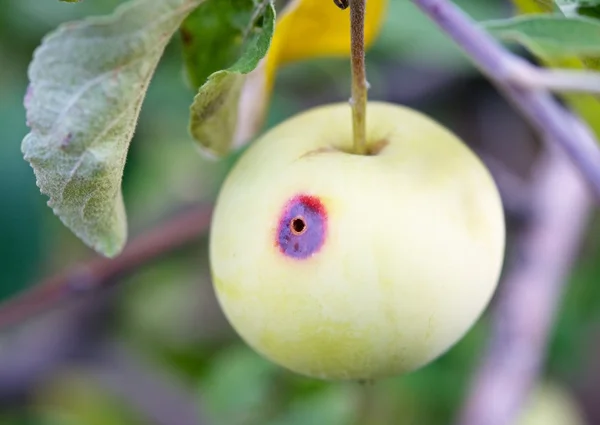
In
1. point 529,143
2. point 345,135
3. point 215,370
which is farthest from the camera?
point 529,143

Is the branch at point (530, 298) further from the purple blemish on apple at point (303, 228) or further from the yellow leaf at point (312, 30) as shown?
the purple blemish on apple at point (303, 228)

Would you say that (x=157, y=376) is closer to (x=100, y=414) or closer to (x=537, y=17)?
(x=100, y=414)

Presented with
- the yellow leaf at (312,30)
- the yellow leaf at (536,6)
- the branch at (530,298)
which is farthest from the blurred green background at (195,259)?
the yellow leaf at (536,6)

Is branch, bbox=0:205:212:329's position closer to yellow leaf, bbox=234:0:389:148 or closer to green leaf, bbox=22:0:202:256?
yellow leaf, bbox=234:0:389:148

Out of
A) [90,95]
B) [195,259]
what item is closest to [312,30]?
[90,95]

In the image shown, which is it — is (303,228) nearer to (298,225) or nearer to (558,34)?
(298,225)

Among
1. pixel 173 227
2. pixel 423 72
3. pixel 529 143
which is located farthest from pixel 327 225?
pixel 529 143
